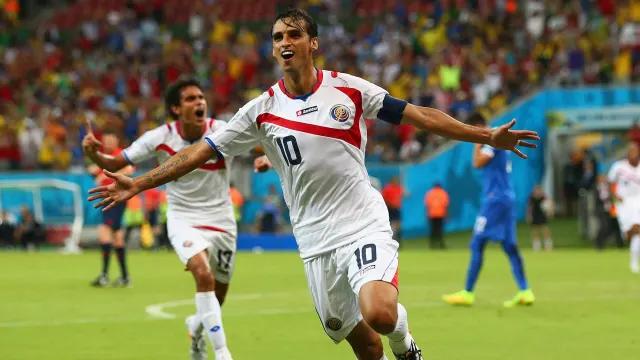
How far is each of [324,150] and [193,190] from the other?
372 centimetres

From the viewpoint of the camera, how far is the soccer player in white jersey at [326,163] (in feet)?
27.0

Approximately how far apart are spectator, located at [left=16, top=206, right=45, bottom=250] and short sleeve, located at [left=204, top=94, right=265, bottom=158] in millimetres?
25121

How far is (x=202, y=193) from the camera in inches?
464

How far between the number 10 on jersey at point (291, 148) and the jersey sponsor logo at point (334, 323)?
107cm

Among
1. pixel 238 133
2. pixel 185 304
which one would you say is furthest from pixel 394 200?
pixel 238 133

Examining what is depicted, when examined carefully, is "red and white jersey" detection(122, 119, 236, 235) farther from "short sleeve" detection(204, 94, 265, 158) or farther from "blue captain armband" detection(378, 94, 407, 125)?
"blue captain armband" detection(378, 94, 407, 125)

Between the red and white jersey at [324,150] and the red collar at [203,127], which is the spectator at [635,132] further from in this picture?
the red and white jersey at [324,150]

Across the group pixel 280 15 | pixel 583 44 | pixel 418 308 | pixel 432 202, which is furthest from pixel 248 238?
pixel 280 15

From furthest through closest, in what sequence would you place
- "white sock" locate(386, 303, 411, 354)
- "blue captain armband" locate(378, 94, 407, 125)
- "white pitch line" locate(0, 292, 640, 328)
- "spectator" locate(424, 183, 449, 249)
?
"spectator" locate(424, 183, 449, 249) → "white pitch line" locate(0, 292, 640, 328) → "blue captain armband" locate(378, 94, 407, 125) → "white sock" locate(386, 303, 411, 354)

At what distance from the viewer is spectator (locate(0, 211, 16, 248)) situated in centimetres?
3295

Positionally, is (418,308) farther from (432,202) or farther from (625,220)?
(432,202)

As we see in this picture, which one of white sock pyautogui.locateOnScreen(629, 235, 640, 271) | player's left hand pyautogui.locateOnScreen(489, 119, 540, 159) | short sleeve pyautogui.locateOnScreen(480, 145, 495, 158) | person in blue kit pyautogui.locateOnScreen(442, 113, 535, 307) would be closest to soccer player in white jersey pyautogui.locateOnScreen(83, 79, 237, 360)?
player's left hand pyautogui.locateOnScreen(489, 119, 540, 159)

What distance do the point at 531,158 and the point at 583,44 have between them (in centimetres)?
347

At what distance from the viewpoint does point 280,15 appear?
8.50m
